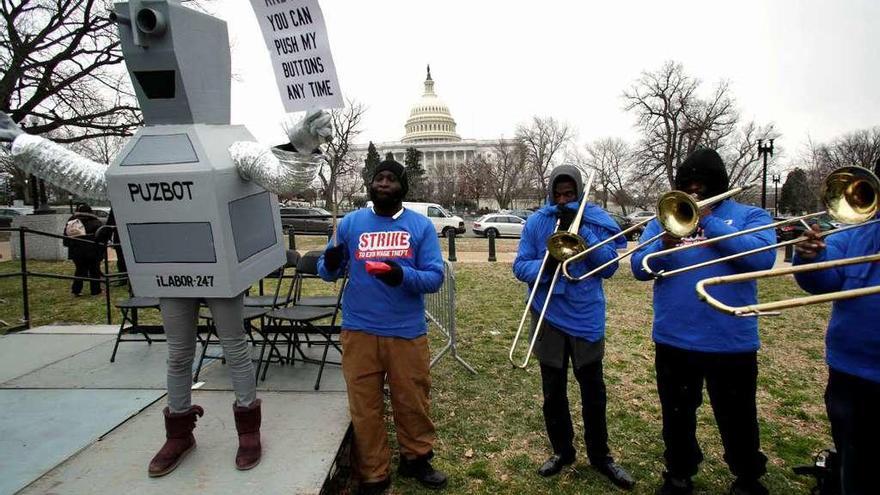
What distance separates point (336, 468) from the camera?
2986mm

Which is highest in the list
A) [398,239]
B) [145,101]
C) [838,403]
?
[145,101]

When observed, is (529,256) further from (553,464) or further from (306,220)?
(306,220)

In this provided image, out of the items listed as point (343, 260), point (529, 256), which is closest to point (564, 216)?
point (529, 256)

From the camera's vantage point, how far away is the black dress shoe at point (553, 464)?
126 inches

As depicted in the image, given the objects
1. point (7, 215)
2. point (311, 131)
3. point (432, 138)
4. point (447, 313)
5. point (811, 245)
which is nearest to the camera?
point (811, 245)

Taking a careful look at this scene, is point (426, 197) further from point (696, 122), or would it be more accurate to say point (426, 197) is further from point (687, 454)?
point (687, 454)

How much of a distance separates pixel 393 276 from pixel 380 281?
26 cm

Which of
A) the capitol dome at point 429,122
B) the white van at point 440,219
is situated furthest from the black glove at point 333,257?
the capitol dome at point 429,122

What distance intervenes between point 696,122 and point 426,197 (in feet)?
124

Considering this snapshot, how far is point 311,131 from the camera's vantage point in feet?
8.43

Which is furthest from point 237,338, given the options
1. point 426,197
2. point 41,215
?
point 426,197

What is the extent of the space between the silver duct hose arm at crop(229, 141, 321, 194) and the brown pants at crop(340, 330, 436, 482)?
36.8 inches

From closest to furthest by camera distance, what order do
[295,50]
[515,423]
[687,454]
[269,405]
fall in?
[295,50] < [687,454] < [269,405] < [515,423]

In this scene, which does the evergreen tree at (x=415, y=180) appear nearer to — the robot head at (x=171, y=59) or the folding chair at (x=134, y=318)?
the folding chair at (x=134, y=318)
